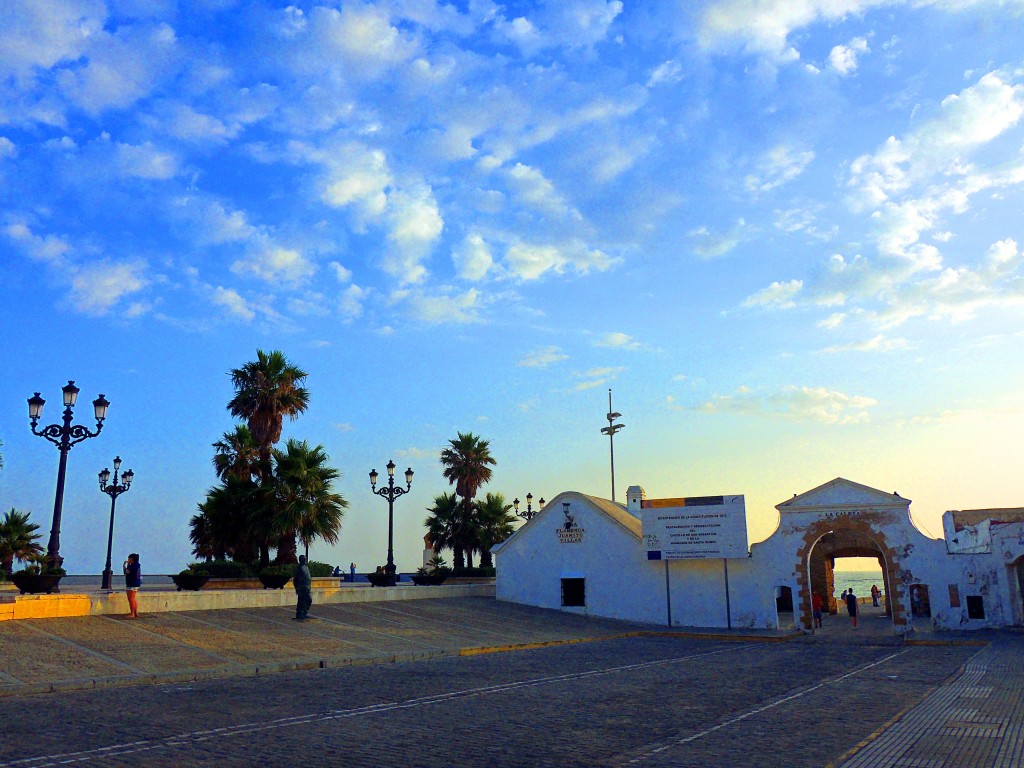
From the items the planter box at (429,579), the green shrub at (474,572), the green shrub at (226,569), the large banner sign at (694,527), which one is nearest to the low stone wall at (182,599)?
the green shrub at (226,569)

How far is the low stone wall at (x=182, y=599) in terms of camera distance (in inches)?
748

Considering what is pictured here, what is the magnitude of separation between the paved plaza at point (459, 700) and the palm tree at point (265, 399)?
12716mm

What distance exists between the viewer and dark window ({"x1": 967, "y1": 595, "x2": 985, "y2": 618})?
2980 centimetres

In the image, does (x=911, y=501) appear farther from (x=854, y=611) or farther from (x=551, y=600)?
(x=551, y=600)

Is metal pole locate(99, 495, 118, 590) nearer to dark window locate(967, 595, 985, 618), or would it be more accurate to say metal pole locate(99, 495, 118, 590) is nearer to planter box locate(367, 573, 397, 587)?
planter box locate(367, 573, 397, 587)

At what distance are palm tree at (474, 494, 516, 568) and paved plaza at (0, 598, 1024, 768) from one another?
2223cm

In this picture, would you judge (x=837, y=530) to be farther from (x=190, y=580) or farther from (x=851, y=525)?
(x=190, y=580)

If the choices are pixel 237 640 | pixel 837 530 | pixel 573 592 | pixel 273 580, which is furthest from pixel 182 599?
pixel 837 530

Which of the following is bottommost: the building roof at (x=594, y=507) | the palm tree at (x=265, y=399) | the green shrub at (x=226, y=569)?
the green shrub at (x=226, y=569)

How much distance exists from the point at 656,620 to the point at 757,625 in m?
4.30

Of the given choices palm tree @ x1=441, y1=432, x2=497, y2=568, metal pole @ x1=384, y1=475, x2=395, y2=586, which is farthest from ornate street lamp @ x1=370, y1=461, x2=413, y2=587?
palm tree @ x1=441, y1=432, x2=497, y2=568

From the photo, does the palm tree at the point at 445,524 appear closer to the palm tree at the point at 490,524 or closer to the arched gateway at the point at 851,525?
the palm tree at the point at 490,524

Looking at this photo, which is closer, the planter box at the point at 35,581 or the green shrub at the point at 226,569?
the planter box at the point at 35,581

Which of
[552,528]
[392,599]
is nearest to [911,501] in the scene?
[552,528]
